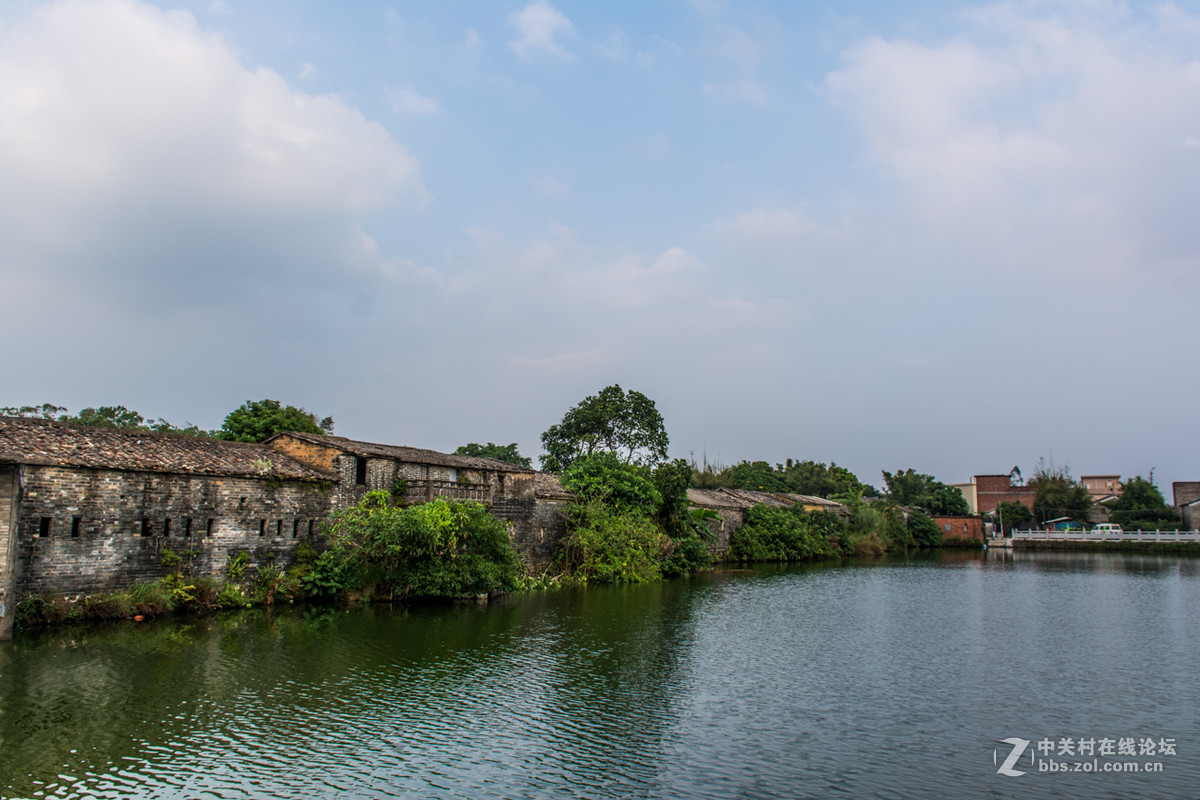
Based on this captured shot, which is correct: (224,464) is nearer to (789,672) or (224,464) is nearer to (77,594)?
(77,594)

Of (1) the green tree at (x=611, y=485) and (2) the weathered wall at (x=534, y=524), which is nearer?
(2) the weathered wall at (x=534, y=524)

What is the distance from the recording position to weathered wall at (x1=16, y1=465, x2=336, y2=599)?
58.9ft

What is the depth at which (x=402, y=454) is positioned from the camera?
28.3 m

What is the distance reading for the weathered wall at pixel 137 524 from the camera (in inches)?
706

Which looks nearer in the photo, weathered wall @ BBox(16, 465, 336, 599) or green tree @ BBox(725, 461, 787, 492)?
weathered wall @ BBox(16, 465, 336, 599)

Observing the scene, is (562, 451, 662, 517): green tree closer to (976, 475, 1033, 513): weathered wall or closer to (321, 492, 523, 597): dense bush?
(321, 492, 523, 597): dense bush

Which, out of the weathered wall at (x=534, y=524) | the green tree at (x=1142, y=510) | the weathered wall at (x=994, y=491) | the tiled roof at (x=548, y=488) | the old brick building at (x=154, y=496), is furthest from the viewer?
the weathered wall at (x=994, y=491)

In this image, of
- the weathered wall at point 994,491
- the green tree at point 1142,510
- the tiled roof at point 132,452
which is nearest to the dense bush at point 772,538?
the tiled roof at point 132,452

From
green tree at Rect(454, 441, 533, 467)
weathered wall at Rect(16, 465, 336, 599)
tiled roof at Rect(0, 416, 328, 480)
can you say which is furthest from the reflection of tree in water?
green tree at Rect(454, 441, 533, 467)

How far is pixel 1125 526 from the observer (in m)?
67.0

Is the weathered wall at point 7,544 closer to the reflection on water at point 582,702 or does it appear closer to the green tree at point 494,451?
the reflection on water at point 582,702

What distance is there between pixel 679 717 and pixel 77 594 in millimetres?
16112

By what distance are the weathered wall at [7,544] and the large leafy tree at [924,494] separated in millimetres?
73834

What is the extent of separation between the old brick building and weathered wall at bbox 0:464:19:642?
23 millimetres
